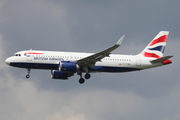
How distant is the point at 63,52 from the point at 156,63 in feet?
48.8

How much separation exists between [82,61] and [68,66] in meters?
2.20

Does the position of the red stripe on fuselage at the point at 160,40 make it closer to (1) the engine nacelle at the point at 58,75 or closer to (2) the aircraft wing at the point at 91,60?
(2) the aircraft wing at the point at 91,60

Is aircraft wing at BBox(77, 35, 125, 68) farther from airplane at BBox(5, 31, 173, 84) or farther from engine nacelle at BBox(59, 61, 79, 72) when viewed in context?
engine nacelle at BBox(59, 61, 79, 72)

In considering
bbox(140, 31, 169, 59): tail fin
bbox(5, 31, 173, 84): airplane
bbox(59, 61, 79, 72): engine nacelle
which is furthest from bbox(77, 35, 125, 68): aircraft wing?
bbox(140, 31, 169, 59): tail fin

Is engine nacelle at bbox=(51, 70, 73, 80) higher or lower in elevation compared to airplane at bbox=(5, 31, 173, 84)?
lower

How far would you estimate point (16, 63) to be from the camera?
169 feet

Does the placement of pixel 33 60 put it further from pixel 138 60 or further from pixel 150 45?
pixel 150 45

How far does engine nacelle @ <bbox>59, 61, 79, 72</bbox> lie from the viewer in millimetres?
50438

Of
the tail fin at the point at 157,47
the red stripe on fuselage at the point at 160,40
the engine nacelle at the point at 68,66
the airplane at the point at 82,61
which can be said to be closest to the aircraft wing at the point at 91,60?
the airplane at the point at 82,61

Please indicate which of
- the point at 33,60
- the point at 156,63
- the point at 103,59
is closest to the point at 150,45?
the point at 156,63

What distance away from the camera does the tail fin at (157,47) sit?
5853cm

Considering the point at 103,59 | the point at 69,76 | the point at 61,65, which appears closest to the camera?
the point at 61,65

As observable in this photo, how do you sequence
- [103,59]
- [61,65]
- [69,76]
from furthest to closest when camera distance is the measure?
[69,76]
[103,59]
[61,65]

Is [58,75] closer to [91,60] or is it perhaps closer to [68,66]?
[68,66]
